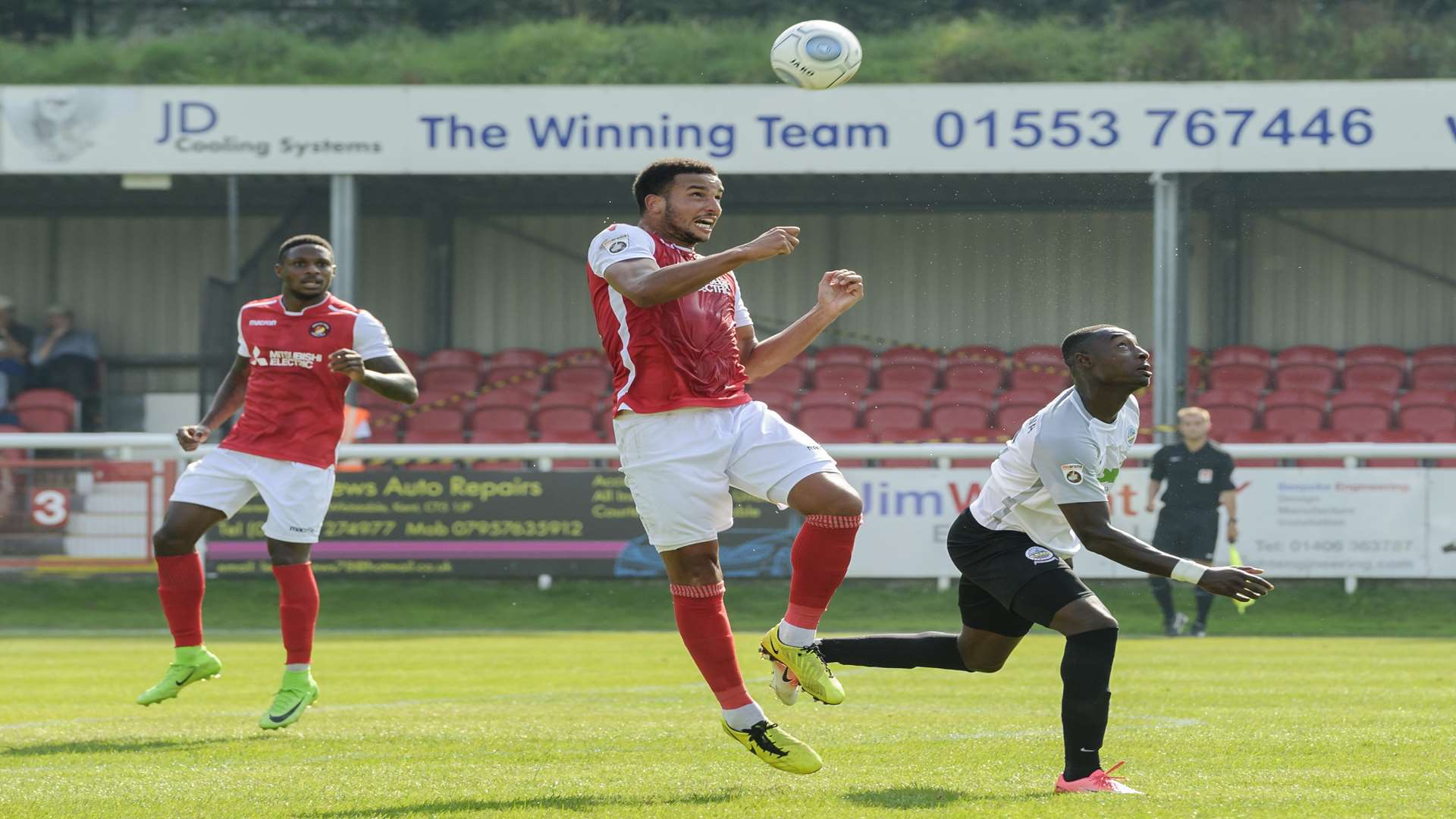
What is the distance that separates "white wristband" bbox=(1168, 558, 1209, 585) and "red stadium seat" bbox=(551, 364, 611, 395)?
53.3ft

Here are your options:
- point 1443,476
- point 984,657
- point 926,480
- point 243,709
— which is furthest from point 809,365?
point 984,657

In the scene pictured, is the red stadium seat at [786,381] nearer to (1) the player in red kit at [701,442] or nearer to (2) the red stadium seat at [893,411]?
(2) the red stadium seat at [893,411]

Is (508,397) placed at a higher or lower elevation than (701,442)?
higher

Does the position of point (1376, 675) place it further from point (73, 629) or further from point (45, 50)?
point (45, 50)

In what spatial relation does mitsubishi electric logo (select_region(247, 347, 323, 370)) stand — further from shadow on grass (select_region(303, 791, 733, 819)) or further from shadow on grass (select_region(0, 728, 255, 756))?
shadow on grass (select_region(303, 791, 733, 819))

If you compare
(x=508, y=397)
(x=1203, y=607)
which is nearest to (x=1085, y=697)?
(x=1203, y=607)

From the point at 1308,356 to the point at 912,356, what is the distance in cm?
496

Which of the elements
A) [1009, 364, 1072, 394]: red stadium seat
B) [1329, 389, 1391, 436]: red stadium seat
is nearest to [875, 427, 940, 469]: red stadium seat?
[1009, 364, 1072, 394]: red stadium seat

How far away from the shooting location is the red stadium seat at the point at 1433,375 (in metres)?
20.9

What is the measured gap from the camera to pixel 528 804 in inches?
201

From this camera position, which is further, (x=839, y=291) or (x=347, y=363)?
(x=347, y=363)

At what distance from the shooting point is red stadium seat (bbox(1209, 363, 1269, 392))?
2092 centimetres

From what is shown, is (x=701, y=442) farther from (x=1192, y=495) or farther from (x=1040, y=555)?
(x=1192, y=495)

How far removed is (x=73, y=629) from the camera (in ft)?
50.8
